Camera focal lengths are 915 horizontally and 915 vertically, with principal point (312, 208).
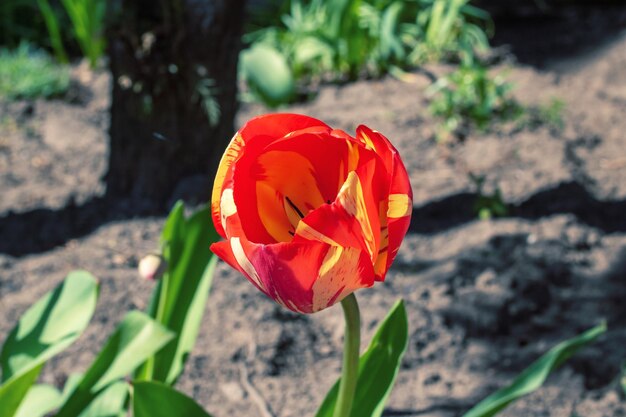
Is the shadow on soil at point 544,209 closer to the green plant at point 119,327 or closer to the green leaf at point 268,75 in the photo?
the green leaf at point 268,75

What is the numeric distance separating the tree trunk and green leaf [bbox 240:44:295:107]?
40.9 inches

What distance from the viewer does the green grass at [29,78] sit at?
13.6ft

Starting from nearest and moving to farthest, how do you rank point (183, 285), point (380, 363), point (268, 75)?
point (380, 363), point (183, 285), point (268, 75)

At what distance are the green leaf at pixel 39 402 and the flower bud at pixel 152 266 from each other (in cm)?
28

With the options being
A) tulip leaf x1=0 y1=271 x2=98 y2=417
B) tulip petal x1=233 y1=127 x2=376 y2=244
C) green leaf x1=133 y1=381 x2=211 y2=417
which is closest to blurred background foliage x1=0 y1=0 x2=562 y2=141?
tulip leaf x1=0 y1=271 x2=98 y2=417

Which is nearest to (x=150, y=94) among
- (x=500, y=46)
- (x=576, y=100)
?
(x=576, y=100)

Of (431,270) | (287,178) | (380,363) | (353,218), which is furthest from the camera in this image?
(431,270)

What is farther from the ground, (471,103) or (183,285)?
(183,285)

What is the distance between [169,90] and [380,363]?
170 centimetres

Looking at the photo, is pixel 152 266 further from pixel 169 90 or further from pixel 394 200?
pixel 169 90

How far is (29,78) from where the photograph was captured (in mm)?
4227

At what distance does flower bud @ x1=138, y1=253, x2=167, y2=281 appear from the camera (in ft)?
4.83

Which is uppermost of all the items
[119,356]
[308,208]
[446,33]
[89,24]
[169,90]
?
[308,208]

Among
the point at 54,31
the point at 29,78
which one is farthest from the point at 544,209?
the point at 54,31
